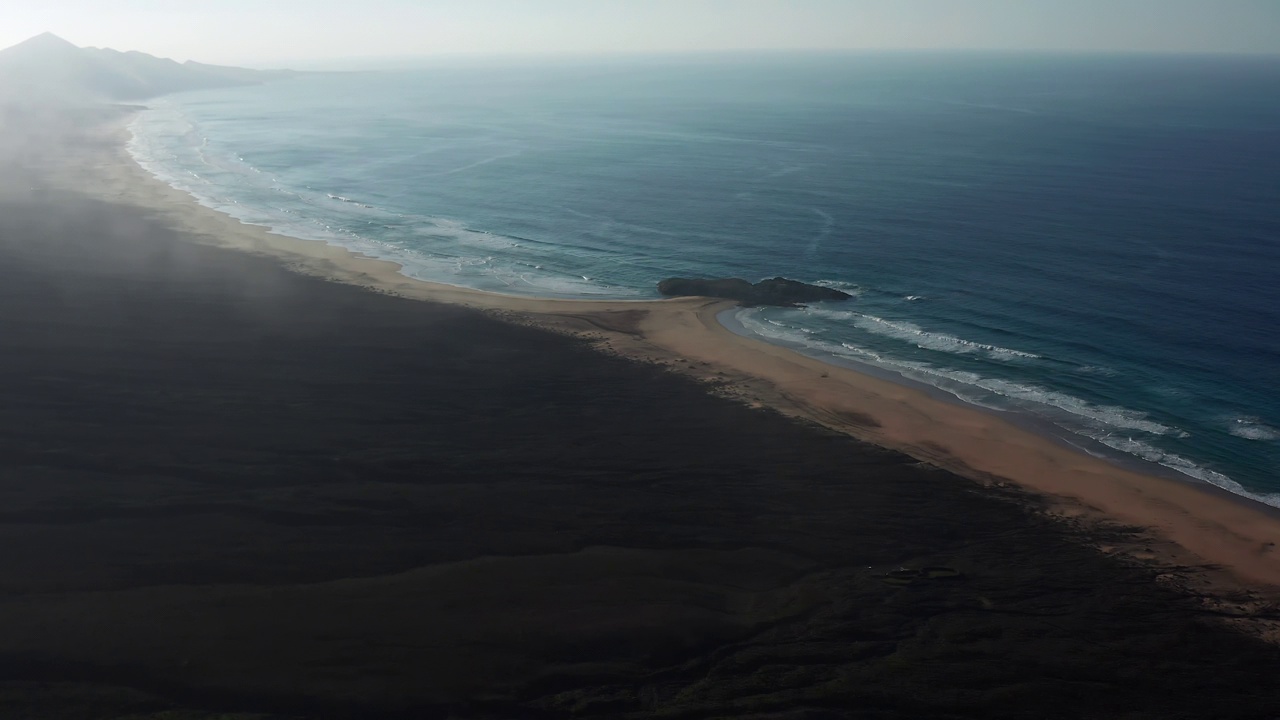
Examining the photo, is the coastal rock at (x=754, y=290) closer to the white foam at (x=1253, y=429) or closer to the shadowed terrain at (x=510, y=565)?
the shadowed terrain at (x=510, y=565)

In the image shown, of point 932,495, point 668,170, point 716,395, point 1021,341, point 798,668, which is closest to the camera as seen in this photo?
point 798,668

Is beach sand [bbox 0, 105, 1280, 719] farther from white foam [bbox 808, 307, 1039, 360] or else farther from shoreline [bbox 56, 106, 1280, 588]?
white foam [bbox 808, 307, 1039, 360]

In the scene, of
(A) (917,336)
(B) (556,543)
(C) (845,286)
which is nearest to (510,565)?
(B) (556,543)

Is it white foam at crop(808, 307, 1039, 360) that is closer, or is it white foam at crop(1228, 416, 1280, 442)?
white foam at crop(1228, 416, 1280, 442)

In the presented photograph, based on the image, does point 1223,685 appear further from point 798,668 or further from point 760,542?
point 760,542

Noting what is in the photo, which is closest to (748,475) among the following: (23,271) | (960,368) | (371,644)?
(371,644)

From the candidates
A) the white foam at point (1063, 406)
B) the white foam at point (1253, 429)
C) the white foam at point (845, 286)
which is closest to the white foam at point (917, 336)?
the white foam at point (1063, 406)

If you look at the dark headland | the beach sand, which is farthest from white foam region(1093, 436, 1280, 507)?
the dark headland
